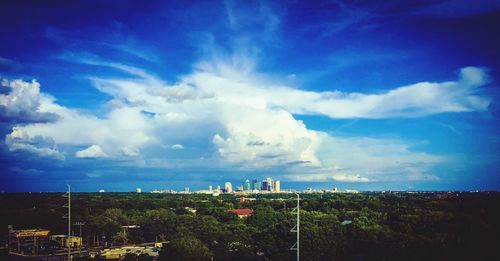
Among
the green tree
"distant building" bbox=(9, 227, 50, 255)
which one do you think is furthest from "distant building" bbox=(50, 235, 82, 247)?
the green tree

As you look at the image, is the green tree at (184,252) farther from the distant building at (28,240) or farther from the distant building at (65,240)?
the distant building at (65,240)

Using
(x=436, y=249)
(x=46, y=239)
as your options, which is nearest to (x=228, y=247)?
(x=436, y=249)

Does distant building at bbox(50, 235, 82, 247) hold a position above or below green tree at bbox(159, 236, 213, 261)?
below

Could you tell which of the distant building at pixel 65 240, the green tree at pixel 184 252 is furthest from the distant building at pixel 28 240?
the green tree at pixel 184 252

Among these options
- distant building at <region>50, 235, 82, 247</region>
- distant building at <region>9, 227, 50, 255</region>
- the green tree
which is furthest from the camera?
distant building at <region>50, 235, 82, 247</region>

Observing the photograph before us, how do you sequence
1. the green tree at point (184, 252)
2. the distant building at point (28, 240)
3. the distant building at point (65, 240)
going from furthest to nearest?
the distant building at point (65, 240) < the distant building at point (28, 240) < the green tree at point (184, 252)

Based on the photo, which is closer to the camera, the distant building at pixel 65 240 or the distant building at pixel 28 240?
the distant building at pixel 28 240

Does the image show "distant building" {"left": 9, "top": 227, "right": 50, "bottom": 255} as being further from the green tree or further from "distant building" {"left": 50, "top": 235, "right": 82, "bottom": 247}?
the green tree

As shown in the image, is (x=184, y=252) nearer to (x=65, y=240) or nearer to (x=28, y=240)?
(x=65, y=240)

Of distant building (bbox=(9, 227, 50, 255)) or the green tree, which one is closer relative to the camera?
the green tree

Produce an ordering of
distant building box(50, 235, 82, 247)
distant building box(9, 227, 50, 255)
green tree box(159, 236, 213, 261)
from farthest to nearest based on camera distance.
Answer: distant building box(50, 235, 82, 247) → distant building box(9, 227, 50, 255) → green tree box(159, 236, 213, 261)

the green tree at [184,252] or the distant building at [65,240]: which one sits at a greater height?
the green tree at [184,252]

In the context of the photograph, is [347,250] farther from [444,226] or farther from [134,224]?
[134,224]
